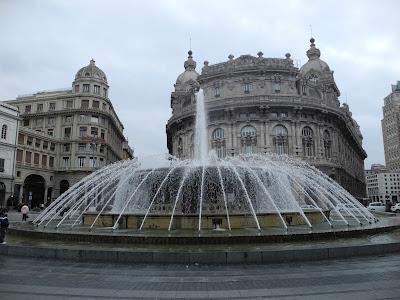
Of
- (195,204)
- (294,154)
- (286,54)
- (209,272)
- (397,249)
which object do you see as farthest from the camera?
(286,54)

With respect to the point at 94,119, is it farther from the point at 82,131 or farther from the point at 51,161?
the point at 51,161

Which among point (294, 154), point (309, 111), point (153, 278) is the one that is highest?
point (309, 111)

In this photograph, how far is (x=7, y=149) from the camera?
49.4 m

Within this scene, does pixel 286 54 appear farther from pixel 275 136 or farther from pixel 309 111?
pixel 275 136

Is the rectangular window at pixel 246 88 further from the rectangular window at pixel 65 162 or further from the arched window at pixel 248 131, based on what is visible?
the rectangular window at pixel 65 162

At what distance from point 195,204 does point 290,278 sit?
8840 millimetres

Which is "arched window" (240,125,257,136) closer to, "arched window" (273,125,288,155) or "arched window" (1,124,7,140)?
"arched window" (273,125,288,155)

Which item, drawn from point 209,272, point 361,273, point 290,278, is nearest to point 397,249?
point 361,273

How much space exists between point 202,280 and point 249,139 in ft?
133

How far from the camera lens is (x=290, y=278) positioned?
7.88 metres

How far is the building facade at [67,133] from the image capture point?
6188 cm

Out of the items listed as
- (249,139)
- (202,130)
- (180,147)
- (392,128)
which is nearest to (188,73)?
(180,147)

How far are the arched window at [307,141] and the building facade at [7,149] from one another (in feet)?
131

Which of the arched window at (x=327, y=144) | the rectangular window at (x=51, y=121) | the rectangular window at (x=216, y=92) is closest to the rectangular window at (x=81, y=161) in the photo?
the rectangular window at (x=51, y=121)
